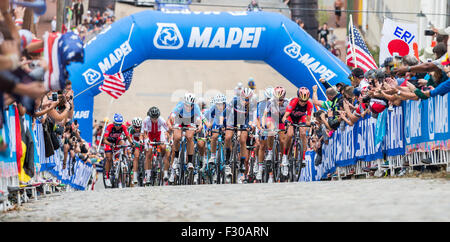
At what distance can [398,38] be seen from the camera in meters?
15.6

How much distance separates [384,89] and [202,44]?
756 cm

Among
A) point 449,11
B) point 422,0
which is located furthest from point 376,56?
point 449,11

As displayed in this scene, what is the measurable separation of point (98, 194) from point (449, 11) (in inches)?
739

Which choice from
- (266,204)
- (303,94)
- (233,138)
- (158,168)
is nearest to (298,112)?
(303,94)

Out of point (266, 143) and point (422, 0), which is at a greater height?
point (422, 0)

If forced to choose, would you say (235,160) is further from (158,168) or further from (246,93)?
(158,168)

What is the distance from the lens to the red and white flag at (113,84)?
19.3m

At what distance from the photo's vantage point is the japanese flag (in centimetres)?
1562

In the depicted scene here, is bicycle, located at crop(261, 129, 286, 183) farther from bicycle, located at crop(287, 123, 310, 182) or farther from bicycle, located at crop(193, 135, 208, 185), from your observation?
bicycle, located at crop(193, 135, 208, 185)

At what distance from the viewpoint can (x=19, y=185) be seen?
9.26m

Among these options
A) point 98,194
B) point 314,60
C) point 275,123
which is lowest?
point 98,194

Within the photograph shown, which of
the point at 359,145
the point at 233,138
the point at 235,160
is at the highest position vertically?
the point at 233,138

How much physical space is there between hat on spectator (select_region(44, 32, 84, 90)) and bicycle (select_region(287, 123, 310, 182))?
7198 millimetres
